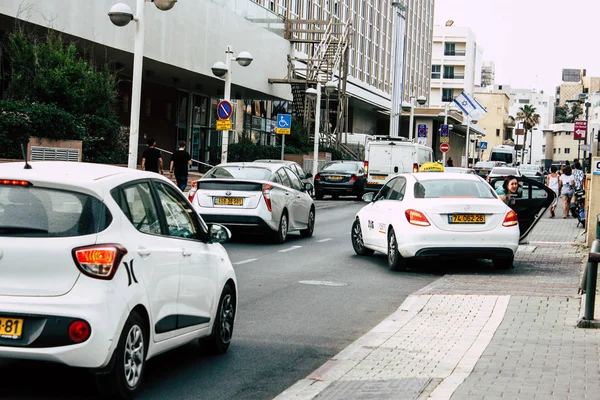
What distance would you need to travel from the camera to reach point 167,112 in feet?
146

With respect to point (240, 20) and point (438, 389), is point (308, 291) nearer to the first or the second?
point (438, 389)

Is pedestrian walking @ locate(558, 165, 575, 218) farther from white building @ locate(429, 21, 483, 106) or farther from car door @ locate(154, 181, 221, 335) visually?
white building @ locate(429, 21, 483, 106)

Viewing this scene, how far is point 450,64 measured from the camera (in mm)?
141250

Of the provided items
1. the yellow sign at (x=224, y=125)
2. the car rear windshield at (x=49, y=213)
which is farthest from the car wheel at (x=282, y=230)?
the car rear windshield at (x=49, y=213)

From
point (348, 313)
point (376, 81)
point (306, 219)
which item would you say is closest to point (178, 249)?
point (348, 313)

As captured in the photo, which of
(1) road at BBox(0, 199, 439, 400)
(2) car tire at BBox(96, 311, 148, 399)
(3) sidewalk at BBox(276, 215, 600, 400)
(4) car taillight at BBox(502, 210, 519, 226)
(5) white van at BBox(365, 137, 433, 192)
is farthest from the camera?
(5) white van at BBox(365, 137, 433, 192)

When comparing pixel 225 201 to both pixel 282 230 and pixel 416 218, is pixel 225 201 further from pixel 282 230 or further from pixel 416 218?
pixel 416 218

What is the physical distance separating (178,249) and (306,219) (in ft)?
47.1

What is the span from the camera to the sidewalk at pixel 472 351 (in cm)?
671

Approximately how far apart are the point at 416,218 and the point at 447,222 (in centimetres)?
45

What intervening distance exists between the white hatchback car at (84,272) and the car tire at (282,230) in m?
12.5

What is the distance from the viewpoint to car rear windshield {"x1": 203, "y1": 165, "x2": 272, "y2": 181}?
1958cm

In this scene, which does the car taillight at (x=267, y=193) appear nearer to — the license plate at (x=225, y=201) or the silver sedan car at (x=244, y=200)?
the silver sedan car at (x=244, y=200)

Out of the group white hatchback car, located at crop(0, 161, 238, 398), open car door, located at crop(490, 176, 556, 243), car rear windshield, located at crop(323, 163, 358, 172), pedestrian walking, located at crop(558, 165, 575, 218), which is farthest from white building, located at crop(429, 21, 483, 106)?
white hatchback car, located at crop(0, 161, 238, 398)
